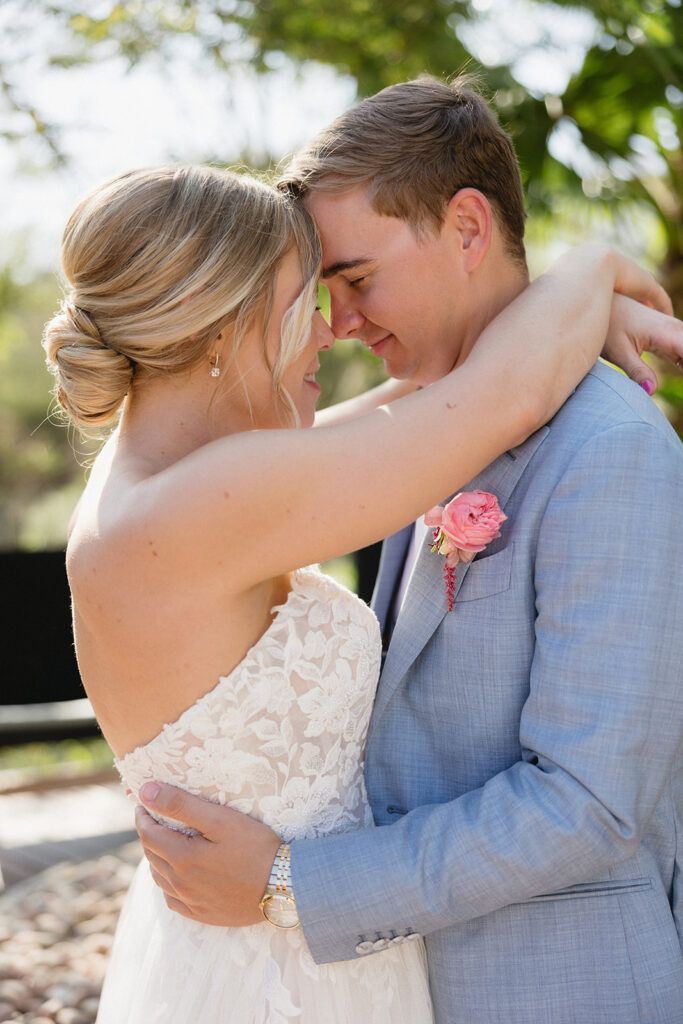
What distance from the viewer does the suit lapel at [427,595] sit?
1974 millimetres

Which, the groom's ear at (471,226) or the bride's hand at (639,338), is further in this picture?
the groom's ear at (471,226)

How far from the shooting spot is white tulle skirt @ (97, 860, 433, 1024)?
6.15ft

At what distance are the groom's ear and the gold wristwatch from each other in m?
1.50

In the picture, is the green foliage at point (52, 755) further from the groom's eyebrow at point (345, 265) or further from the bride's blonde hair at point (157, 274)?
the bride's blonde hair at point (157, 274)

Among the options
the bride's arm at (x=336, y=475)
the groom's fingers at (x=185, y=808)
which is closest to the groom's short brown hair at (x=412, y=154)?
the bride's arm at (x=336, y=475)

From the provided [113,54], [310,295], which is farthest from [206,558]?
[113,54]

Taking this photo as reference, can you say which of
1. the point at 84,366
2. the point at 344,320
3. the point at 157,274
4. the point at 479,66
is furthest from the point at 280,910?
the point at 479,66

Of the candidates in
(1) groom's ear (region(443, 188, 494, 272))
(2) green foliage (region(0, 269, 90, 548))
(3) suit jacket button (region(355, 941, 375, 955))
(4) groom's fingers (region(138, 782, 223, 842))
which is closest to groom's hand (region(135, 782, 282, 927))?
(4) groom's fingers (region(138, 782, 223, 842))

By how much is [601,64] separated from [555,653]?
14.6 feet

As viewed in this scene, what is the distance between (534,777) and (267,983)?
2.31 ft

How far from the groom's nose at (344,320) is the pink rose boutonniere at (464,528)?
2.30 feet

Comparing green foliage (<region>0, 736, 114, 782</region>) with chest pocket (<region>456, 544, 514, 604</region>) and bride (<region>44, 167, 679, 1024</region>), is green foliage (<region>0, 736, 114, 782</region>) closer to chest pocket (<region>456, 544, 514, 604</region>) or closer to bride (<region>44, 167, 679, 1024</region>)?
bride (<region>44, 167, 679, 1024</region>)

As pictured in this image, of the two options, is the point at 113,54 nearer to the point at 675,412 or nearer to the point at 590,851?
the point at 675,412

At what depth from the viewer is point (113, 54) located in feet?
18.4
